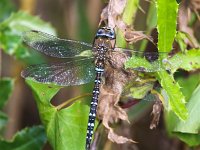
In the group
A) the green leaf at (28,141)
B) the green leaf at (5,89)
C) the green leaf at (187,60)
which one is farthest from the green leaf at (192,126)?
the green leaf at (5,89)

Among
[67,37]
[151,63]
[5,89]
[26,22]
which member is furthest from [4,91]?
[67,37]

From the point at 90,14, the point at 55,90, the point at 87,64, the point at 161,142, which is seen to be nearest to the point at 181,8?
the point at 87,64

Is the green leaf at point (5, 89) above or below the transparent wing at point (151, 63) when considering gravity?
below

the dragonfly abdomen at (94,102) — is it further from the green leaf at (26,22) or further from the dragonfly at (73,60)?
the green leaf at (26,22)

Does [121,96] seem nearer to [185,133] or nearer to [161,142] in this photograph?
[185,133]

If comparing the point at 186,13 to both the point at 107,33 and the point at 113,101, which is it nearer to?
the point at 107,33

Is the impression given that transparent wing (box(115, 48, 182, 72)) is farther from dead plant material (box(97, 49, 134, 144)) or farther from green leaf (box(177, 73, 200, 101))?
green leaf (box(177, 73, 200, 101))

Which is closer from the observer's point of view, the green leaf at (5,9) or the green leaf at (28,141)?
the green leaf at (28,141)
